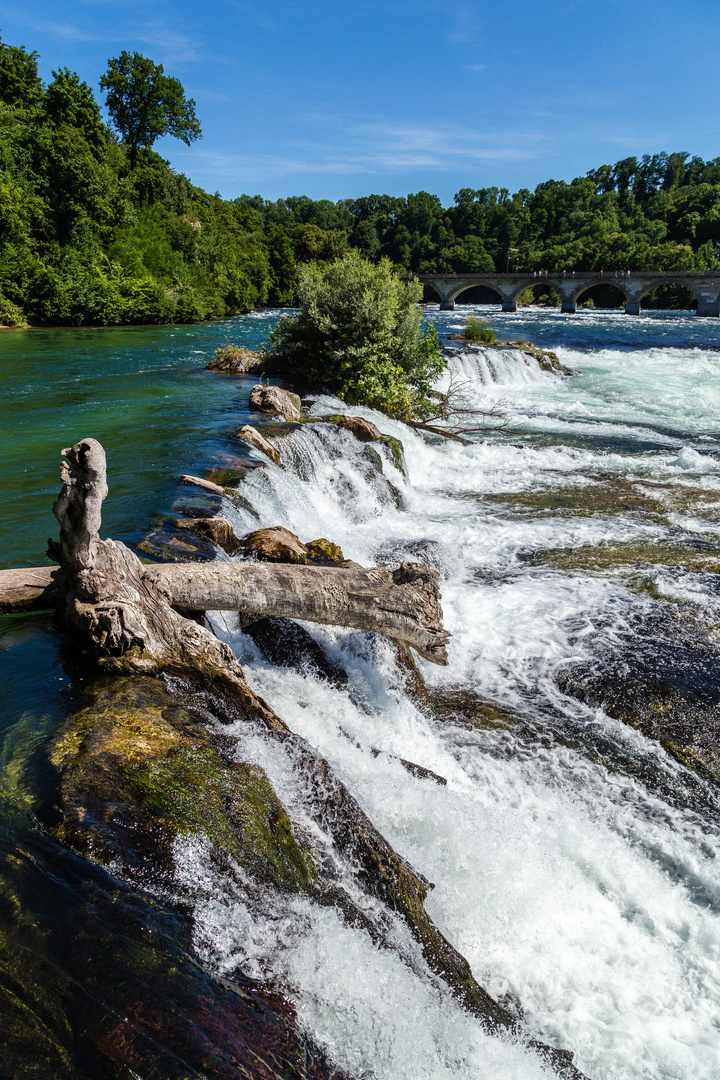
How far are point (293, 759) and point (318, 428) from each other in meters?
9.60

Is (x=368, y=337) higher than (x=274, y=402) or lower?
higher

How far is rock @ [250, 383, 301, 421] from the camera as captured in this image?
14291 mm

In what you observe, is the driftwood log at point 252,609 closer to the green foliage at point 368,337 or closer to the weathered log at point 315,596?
the weathered log at point 315,596

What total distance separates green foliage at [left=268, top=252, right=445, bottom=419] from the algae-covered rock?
1313 cm

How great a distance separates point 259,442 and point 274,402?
3.29 meters

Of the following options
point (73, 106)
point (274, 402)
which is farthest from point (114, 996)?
point (73, 106)

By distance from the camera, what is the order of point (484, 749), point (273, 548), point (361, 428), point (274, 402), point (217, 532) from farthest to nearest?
1. point (274, 402)
2. point (361, 428)
3. point (217, 532)
4. point (273, 548)
5. point (484, 749)

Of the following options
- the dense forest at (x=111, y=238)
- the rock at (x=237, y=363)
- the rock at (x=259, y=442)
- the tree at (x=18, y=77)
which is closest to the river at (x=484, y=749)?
the rock at (x=259, y=442)

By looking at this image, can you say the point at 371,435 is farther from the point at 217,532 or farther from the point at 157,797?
the point at 157,797

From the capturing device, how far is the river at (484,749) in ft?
9.84

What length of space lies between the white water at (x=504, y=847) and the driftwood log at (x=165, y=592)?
0.93m

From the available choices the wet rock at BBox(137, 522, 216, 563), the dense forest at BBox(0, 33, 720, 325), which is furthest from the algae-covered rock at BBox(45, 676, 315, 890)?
the dense forest at BBox(0, 33, 720, 325)

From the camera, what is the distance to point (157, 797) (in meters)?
3.23

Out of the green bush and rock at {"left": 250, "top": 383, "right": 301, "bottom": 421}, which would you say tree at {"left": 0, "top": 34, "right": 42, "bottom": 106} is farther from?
rock at {"left": 250, "top": 383, "right": 301, "bottom": 421}
